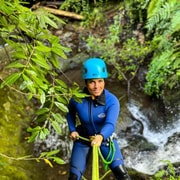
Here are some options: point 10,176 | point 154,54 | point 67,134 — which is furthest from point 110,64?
point 10,176

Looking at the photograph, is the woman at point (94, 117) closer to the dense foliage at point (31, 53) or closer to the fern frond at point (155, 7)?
the dense foliage at point (31, 53)

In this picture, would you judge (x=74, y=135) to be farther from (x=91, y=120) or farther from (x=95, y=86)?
(x=95, y=86)

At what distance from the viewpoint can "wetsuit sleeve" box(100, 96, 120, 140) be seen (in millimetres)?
3221

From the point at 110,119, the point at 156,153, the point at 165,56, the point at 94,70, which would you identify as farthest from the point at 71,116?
the point at 165,56

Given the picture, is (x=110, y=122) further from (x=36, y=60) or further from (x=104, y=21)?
(x=104, y=21)

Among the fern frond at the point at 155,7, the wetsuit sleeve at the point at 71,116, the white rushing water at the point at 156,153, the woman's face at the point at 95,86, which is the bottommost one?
the white rushing water at the point at 156,153

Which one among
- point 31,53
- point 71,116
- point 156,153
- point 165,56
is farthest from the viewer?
point 165,56

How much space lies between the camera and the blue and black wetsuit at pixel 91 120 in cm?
340

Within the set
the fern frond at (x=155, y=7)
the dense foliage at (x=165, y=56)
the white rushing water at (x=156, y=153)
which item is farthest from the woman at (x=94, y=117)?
the fern frond at (x=155, y=7)

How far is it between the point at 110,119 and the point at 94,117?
181 mm

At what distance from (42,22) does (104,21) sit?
24.4 ft

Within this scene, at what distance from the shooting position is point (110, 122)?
3316 mm

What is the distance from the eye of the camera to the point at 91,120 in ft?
11.3

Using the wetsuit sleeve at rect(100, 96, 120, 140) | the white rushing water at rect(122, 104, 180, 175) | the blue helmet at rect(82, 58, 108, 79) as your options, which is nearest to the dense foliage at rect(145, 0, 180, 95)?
the white rushing water at rect(122, 104, 180, 175)
